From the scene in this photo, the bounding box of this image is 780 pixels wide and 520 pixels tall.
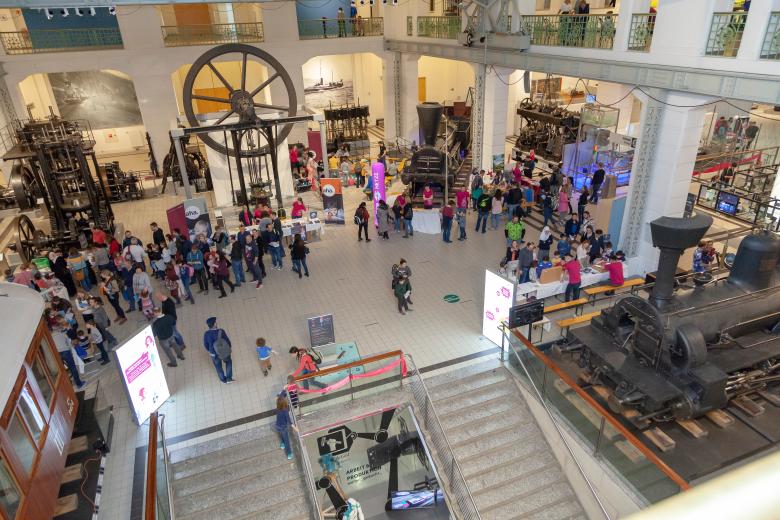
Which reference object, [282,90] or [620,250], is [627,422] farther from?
[282,90]

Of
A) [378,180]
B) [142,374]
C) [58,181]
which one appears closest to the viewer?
[142,374]

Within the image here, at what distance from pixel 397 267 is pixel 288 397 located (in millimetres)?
4413

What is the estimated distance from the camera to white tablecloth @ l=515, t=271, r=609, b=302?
39.7 feet

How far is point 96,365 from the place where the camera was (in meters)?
11.0

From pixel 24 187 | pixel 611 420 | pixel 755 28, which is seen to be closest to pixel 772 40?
pixel 755 28

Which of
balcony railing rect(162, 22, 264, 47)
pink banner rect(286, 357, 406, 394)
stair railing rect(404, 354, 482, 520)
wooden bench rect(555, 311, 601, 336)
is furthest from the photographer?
balcony railing rect(162, 22, 264, 47)

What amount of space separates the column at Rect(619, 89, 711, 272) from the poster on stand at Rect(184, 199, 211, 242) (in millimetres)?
11742

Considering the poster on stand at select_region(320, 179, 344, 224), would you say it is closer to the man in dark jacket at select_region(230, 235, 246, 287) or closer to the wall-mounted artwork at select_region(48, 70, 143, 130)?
the man in dark jacket at select_region(230, 235, 246, 287)

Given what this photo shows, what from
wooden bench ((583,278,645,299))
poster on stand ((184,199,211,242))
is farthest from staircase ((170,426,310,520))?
poster on stand ((184,199,211,242))

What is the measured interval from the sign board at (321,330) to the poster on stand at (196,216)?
649 cm

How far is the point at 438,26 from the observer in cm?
2177

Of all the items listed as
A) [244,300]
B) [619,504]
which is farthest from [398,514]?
[244,300]

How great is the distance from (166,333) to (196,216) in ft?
20.3

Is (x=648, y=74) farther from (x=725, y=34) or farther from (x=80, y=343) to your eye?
(x=80, y=343)
